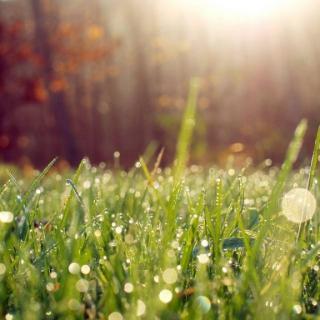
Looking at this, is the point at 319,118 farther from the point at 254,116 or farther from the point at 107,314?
the point at 107,314

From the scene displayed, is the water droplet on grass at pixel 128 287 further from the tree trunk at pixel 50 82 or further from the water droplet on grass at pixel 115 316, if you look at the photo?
the tree trunk at pixel 50 82

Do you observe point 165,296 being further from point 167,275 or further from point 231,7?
point 231,7

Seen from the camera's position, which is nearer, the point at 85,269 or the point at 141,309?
the point at 141,309

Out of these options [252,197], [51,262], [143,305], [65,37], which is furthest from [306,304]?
[65,37]

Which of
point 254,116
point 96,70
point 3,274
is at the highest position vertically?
point 3,274

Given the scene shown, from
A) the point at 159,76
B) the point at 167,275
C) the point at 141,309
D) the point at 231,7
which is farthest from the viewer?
the point at 159,76

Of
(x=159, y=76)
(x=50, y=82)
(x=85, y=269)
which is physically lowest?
(x=159, y=76)

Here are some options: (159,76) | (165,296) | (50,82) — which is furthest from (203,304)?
(159,76)

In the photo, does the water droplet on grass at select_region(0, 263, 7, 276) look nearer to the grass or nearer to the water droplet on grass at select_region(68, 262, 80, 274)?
the grass
